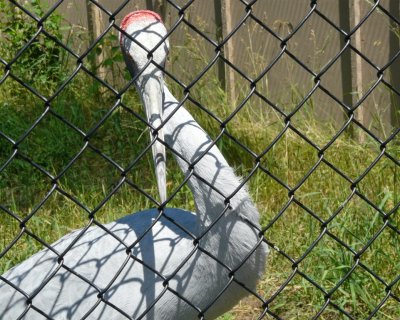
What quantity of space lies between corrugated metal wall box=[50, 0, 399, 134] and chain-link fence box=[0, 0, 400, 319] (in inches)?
1.9

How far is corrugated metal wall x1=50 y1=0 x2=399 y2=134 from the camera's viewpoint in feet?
16.9

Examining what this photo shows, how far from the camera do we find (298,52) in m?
5.57

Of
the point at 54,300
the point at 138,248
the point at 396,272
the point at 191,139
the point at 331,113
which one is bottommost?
the point at 54,300

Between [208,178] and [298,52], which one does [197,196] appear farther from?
[298,52]

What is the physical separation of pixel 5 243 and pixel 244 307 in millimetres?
1224

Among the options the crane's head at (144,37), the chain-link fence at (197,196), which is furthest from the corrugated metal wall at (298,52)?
the crane's head at (144,37)

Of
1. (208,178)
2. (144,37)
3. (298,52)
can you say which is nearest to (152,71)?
(144,37)

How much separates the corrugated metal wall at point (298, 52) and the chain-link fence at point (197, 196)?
0.15ft

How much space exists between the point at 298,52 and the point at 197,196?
2.86 metres

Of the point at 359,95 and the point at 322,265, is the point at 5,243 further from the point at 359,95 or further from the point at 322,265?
the point at 359,95

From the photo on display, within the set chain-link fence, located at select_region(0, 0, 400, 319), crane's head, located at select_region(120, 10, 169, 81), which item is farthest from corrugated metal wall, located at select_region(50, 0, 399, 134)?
crane's head, located at select_region(120, 10, 169, 81)

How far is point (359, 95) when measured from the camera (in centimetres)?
521

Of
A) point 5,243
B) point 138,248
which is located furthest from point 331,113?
point 138,248

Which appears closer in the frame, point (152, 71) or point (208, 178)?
point (208, 178)
